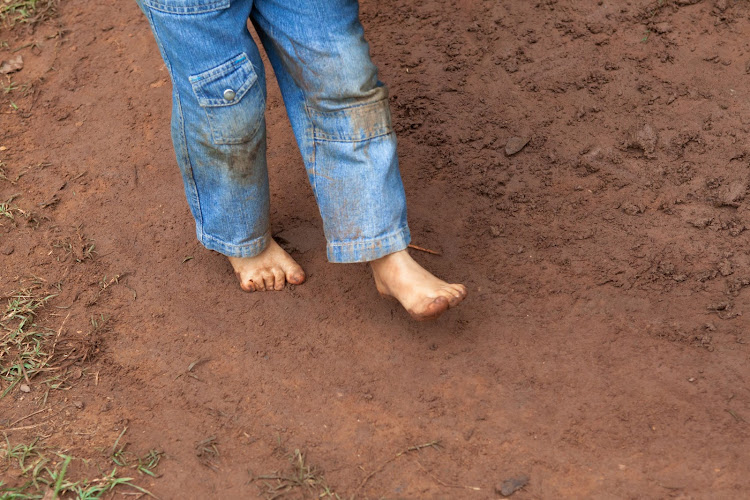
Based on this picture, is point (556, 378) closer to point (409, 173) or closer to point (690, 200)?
point (690, 200)

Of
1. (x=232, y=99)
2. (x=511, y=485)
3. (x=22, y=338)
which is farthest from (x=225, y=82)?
(x=511, y=485)

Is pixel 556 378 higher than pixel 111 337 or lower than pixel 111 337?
lower

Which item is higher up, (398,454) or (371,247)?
(371,247)

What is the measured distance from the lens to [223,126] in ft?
6.71

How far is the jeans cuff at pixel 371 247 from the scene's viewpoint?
212 centimetres

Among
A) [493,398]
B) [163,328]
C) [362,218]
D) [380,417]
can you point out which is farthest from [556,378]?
Answer: [163,328]

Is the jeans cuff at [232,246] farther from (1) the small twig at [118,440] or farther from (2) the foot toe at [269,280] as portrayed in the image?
(1) the small twig at [118,440]

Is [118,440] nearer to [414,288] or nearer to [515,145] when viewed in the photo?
[414,288]

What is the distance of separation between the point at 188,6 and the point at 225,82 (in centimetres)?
21

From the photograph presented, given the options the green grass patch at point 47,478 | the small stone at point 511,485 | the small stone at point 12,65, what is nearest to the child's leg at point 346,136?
the small stone at point 511,485

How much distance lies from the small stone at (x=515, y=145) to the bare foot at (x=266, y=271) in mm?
847

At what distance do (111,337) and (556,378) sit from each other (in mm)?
1345

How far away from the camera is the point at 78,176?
2.99 metres

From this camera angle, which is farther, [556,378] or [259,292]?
[259,292]
